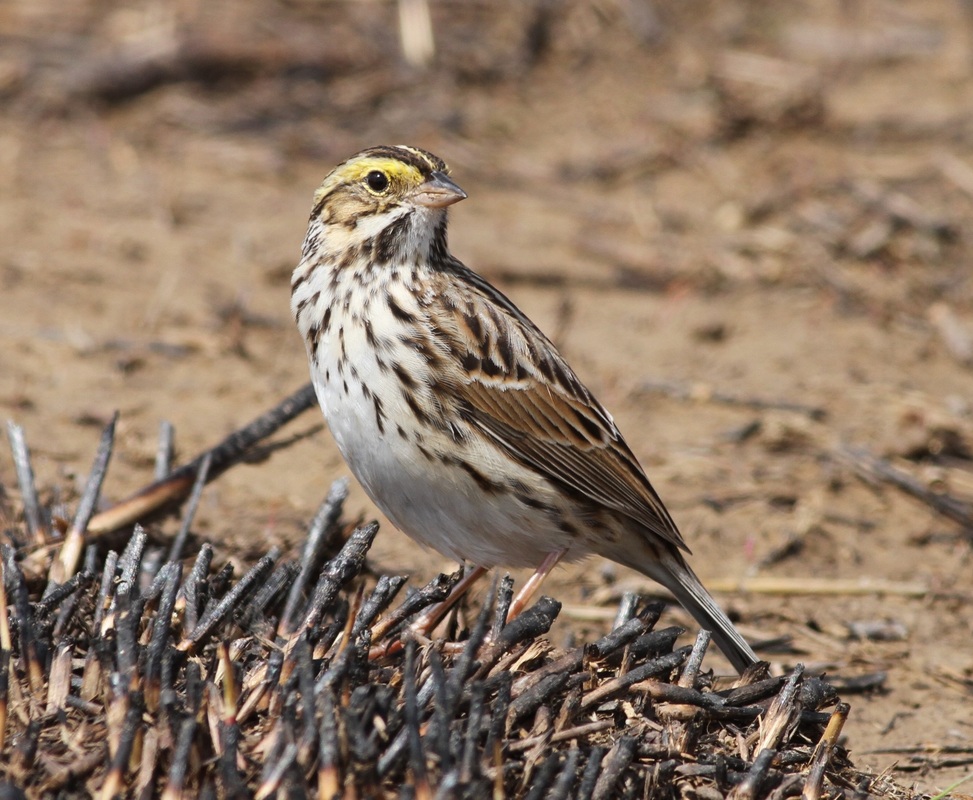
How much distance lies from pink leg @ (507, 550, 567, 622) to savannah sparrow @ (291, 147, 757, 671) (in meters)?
0.01

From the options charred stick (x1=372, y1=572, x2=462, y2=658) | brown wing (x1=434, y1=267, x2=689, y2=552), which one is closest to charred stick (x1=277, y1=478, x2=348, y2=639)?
charred stick (x1=372, y1=572, x2=462, y2=658)

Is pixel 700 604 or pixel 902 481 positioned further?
pixel 902 481

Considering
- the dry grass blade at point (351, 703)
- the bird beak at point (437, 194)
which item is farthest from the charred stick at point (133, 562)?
the bird beak at point (437, 194)

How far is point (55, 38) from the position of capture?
1002cm

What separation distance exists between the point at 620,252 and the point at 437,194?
14.2 feet

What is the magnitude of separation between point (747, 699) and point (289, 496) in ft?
9.06

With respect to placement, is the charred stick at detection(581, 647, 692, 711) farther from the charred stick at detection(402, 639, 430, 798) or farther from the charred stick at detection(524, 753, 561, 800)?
the charred stick at detection(402, 639, 430, 798)

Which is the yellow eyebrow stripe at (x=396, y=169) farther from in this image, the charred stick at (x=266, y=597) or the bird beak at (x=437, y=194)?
the charred stick at (x=266, y=597)

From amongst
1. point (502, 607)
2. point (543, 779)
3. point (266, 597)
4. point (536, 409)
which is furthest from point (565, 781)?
point (536, 409)

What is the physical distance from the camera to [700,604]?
5094 millimetres

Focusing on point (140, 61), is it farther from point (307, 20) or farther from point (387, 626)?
point (387, 626)

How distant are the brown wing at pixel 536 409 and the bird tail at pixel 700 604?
0.41ft

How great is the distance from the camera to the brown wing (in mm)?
4863

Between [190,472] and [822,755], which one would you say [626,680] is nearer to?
[822,755]
